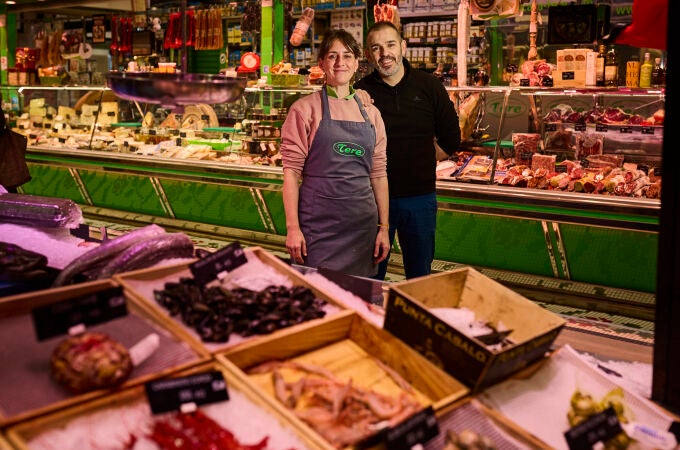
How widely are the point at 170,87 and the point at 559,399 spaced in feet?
4.57

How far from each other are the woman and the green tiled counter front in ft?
5.83

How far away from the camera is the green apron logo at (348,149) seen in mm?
3479

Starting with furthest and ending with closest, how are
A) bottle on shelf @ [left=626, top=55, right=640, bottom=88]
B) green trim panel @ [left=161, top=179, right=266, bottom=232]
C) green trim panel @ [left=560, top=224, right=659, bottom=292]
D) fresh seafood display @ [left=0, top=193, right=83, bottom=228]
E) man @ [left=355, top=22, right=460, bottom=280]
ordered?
green trim panel @ [left=161, top=179, right=266, bottom=232]
bottle on shelf @ [left=626, top=55, right=640, bottom=88]
green trim panel @ [left=560, top=224, right=659, bottom=292]
man @ [left=355, top=22, right=460, bottom=280]
fresh seafood display @ [left=0, top=193, right=83, bottom=228]

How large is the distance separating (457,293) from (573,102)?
383 centimetres

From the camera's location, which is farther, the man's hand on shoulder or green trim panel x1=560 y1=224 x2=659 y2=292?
green trim panel x1=560 y1=224 x2=659 y2=292

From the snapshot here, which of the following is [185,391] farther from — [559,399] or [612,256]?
[612,256]

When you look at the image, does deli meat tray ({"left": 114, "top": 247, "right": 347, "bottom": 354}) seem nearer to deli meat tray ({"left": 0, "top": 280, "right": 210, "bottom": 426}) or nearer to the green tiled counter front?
deli meat tray ({"left": 0, "top": 280, "right": 210, "bottom": 426})

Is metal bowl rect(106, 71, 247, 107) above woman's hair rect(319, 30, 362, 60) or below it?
below

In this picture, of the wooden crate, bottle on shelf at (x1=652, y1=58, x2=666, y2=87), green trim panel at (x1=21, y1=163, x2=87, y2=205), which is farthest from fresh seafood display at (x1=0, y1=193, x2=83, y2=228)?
green trim panel at (x1=21, y1=163, x2=87, y2=205)

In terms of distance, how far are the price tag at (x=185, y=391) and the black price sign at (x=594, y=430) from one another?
835 mm

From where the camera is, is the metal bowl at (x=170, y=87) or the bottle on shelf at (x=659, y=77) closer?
the metal bowl at (x=170, y=87)

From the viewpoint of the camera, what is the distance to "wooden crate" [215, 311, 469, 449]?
75.3 inches

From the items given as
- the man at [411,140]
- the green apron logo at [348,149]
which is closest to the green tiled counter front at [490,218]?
the man at [411,140]

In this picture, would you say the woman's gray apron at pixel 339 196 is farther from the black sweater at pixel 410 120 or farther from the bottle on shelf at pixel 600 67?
the bottle on shelf at pixel 600 67
